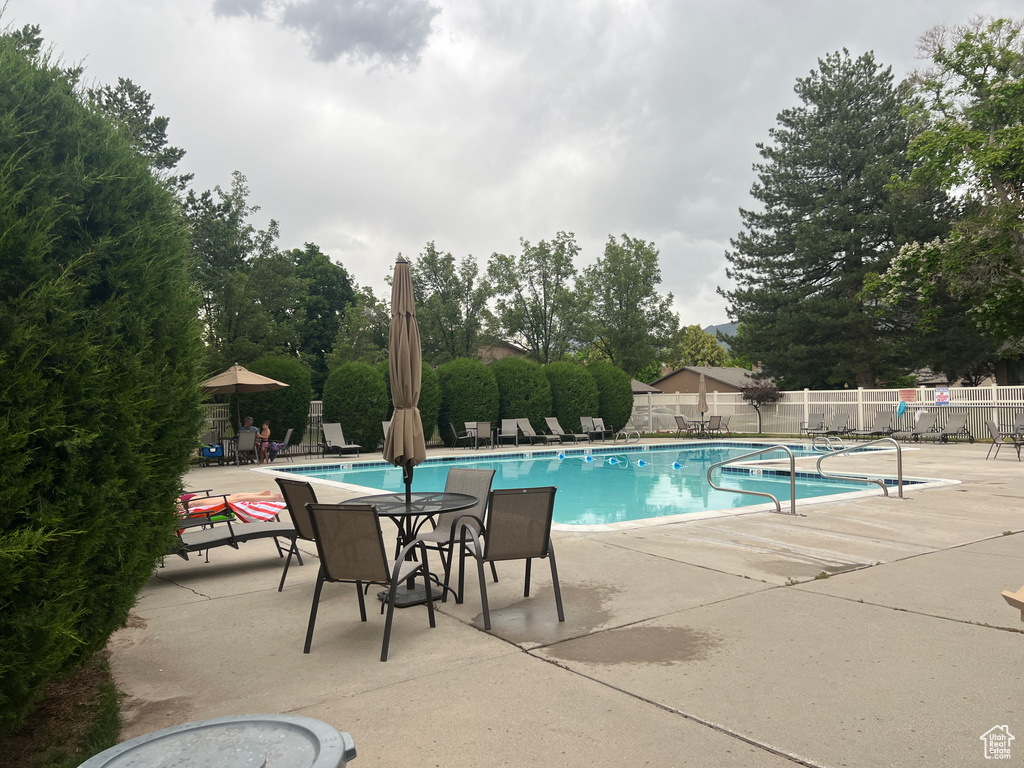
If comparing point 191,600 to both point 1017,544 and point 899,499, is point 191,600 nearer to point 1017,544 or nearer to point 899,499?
point 1017,544

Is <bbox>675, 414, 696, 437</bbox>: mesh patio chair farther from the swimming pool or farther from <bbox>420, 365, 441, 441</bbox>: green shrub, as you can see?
<bbox>420, 365, 441, 441</bbox>: green shrub

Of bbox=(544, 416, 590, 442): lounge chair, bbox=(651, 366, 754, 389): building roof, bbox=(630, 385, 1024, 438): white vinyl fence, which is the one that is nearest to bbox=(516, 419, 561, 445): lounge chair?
bbox=(544, 416, 590, 442): lounge chair

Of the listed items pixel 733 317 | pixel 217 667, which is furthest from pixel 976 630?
pixel 733 317

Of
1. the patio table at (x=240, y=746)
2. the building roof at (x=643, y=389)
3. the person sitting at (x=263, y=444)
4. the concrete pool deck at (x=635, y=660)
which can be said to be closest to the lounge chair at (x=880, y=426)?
the building roof at (x=643, y=389)

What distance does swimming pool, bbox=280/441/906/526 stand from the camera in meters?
10.3

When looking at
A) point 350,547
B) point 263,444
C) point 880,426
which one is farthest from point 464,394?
point 350,547

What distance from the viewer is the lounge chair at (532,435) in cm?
2042

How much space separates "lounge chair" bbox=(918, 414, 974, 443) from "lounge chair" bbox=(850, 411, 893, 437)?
107cm

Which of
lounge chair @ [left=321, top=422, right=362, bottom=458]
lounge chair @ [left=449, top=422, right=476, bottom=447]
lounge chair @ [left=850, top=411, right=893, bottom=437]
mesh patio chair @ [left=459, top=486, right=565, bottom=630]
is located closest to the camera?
mesh patio chair @ [left=459, top=486, right=565, bottom=630]

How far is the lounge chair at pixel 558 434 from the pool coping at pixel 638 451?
1081 mm

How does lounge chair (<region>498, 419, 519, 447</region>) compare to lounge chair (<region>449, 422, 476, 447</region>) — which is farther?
lounge chair (<region>498, 419, 519, 447</region>)

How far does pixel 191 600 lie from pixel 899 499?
828cm

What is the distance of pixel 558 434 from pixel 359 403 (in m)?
6.33

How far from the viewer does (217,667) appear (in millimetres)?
3270
